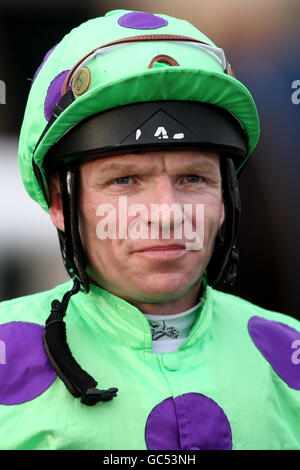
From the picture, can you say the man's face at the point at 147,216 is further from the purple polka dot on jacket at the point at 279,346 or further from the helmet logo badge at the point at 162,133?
the purple polka dot on jacket at the point at 279,346

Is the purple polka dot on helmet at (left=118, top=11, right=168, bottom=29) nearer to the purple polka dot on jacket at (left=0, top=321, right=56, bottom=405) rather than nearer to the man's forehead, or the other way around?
the man's forehead

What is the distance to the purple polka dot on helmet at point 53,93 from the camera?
1.69 meters

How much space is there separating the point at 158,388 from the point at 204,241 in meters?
0.40

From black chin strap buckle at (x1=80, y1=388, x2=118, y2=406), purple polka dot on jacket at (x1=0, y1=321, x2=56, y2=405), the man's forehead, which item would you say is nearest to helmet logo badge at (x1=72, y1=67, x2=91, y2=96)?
the man's forehead

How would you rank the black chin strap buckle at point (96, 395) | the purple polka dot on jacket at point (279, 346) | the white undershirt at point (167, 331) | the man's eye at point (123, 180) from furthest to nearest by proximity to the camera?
the purple polka dot on jacket at point (279, 346) → the white undershirt at point (167, 331) → the man's eye at point (123, 180) → the black chin strap buckle at point (96, 395)

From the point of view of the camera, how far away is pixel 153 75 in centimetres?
150

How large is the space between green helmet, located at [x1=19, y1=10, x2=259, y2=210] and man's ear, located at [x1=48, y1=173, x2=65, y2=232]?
0.08ft

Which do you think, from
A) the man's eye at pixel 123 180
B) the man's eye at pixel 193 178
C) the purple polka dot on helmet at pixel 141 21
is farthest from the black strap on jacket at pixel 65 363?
the purple polka dot on helmet at pixel 141 21

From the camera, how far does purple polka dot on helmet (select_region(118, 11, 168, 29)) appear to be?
171 centimetres

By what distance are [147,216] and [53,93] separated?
0.45 metres

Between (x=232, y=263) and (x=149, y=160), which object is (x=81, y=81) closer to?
(x=149, y=160)

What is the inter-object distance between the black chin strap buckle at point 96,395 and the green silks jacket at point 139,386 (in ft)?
0.09

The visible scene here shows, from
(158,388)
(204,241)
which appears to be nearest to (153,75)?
(204,241)

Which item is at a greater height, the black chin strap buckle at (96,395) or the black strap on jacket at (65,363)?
the black strap on jacket at (65,363)
